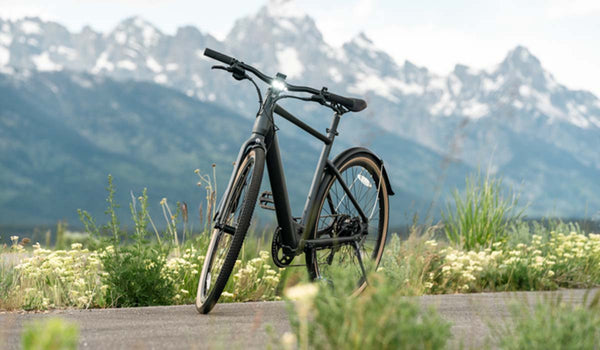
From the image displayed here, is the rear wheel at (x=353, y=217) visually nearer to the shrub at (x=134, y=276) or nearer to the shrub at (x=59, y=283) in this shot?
the shrub at (x=134, y=276)

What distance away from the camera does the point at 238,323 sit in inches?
152

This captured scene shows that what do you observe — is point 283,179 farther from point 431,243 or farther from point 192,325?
point 431,243

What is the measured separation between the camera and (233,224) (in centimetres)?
417

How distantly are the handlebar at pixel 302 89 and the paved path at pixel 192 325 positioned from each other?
142 cm

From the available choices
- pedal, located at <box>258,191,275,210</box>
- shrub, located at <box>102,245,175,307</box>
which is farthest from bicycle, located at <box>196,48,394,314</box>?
shrub, located at <box>102,245,175,307</box>

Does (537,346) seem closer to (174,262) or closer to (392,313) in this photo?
(392,313)

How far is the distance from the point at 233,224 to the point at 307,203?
2.37 feet

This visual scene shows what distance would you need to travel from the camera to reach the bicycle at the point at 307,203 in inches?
161

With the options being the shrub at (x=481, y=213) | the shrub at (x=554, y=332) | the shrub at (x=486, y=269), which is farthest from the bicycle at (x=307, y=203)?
the shrub at (x=481, y=213)

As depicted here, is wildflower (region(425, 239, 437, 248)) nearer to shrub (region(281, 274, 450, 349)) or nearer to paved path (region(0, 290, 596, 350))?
paved path (region(0, 290, 596, 350))

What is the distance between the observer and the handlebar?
164 inches

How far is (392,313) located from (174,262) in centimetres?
343

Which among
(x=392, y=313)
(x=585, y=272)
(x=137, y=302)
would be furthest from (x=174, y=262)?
(x=585, y=272)

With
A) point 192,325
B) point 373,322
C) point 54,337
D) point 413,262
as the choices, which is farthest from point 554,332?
Result: point 413,262
